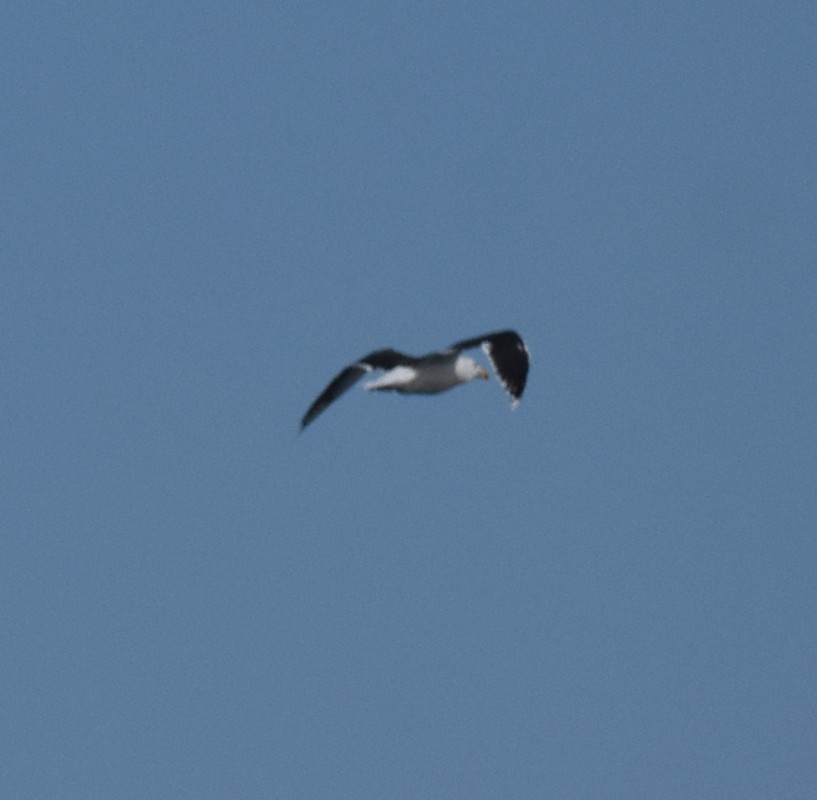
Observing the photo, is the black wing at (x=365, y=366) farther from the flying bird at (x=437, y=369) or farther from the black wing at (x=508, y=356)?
the black wing at (x=508, y=356)

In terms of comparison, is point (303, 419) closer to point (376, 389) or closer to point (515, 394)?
point (376, 389)

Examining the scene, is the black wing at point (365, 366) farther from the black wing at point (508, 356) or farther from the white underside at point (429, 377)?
the black wing at point (508, 356)

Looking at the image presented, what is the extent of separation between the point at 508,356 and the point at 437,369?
6.97 feet

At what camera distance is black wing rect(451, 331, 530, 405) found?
42.3 m

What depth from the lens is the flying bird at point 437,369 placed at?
42.2 metres

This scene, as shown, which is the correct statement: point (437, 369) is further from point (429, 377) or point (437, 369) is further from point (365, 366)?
point (365, 366)

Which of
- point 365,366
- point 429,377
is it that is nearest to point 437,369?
point 429,377

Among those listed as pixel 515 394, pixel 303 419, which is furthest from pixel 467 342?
pixel 303 419

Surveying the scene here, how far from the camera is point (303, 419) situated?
4094 centimetres

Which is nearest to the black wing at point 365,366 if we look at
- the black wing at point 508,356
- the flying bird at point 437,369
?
the flying bird at point 437,369

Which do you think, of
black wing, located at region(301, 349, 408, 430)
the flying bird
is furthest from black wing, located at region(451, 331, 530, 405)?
black wing, located at region(301, 349, 408, 430)

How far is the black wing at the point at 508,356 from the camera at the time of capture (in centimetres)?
4234

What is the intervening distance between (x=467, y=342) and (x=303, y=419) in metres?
6.46

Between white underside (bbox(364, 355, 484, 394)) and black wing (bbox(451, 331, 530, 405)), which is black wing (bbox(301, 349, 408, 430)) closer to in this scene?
white underside (bbox(364, 355, 484, 394))
